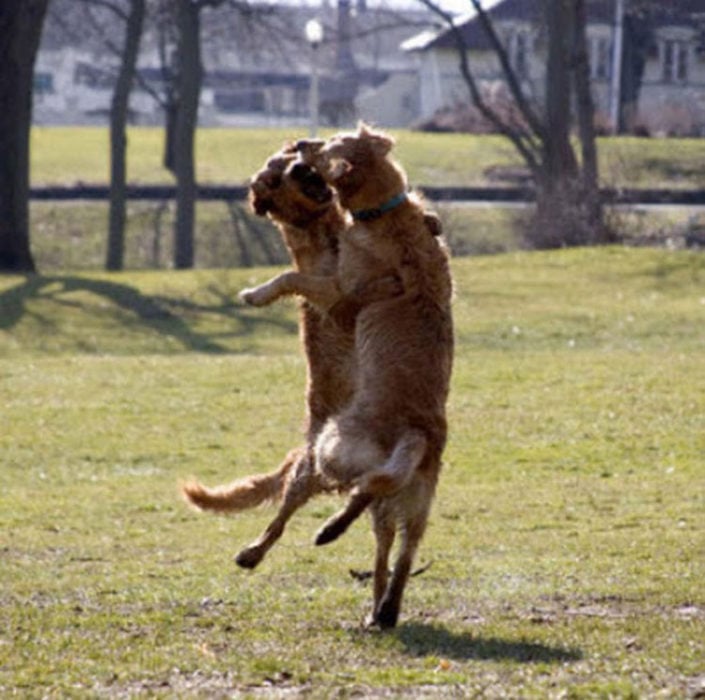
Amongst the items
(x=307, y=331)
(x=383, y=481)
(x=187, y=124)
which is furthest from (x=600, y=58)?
(x=383, y=481)

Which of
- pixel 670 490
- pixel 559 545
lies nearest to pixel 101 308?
pixel 670 490

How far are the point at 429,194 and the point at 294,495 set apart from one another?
3503 centimetres

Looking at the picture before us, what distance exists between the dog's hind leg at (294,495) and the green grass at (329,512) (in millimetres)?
289

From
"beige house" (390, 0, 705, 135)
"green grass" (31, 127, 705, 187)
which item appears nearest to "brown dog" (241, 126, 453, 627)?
"green grass" (31, 127, 705, 187)

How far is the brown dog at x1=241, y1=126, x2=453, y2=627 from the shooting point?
7012mm

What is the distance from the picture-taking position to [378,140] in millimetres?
7469

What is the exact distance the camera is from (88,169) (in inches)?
2066

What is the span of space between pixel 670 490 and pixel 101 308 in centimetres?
1419

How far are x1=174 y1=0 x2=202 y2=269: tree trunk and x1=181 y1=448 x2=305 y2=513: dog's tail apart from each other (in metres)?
28.2

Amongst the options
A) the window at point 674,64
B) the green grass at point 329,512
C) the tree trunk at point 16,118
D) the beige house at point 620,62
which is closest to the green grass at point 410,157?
the beige house at point 620,62

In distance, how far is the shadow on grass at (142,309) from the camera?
77.5ft

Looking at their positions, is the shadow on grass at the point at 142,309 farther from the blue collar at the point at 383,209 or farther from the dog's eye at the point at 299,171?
the blue collar at the point at 383,209

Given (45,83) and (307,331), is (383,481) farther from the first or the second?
(45,83)

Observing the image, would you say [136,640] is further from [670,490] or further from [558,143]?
[558,143]
